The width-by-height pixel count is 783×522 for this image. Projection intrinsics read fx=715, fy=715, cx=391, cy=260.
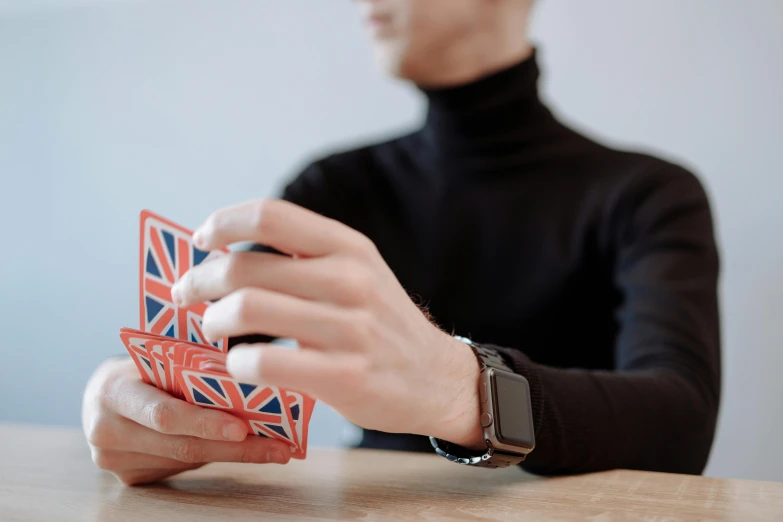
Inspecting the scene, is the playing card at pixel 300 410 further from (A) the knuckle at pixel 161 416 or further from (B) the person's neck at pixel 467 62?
(B) the person's neck at pixel 467 62

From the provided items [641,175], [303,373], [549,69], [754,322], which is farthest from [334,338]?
[549,69]

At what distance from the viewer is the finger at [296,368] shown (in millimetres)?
383

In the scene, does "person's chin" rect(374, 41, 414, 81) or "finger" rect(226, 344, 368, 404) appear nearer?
"finger" rect(226, 344, 368, 404)

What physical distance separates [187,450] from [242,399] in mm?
83

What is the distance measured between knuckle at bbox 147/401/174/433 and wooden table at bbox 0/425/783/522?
0.05 meters

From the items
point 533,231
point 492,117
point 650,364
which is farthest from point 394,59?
point 650,364

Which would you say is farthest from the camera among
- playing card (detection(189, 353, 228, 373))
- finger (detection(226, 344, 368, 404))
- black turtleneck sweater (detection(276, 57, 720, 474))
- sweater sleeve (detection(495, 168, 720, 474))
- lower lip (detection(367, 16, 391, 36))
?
lower lip (detection(367, 16, 391, 36))

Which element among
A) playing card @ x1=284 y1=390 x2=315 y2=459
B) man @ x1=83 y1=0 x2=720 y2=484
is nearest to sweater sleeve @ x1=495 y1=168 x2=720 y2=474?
man @ x1=83 y1=0 x2=720 y2=484

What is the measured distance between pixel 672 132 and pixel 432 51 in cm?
69

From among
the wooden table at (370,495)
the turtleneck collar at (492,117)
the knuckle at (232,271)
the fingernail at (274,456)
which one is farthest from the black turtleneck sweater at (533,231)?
the knuckle at (232,271)

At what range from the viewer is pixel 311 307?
40 cm

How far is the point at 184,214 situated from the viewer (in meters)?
2.39

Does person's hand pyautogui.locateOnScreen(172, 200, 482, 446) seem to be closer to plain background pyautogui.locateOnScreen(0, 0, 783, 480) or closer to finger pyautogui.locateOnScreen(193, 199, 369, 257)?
finger pyautogui.locateOnScreen(193, 199, 369, 257)

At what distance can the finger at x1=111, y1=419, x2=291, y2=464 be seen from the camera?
1.79ft
